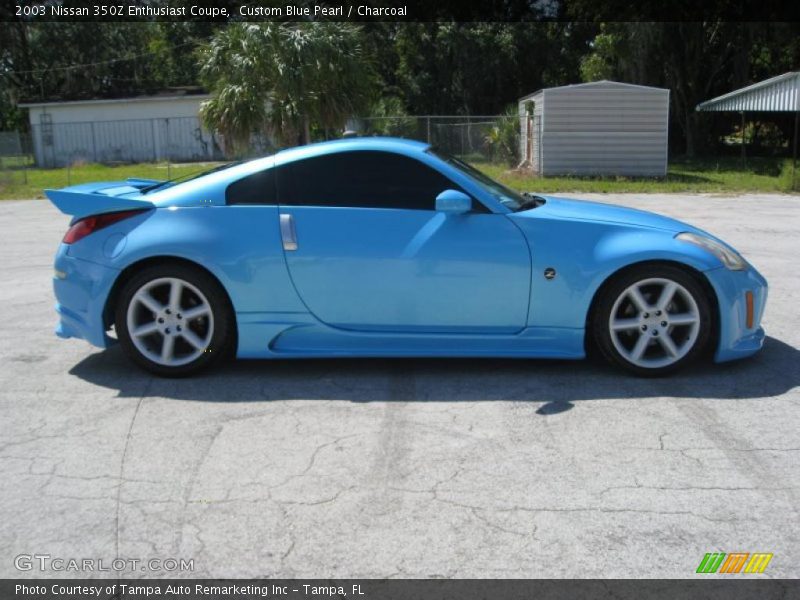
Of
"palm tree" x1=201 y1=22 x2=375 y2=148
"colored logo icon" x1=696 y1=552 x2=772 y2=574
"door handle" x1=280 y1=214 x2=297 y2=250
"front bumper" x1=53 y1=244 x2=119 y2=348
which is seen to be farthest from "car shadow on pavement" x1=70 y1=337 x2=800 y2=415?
"palm tree" x1=201 y1=22 x2=375 y2=148

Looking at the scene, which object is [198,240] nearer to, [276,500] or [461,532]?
[276,500]

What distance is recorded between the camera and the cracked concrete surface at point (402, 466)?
3146 mm

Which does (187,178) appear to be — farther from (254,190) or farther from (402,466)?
(402,466)

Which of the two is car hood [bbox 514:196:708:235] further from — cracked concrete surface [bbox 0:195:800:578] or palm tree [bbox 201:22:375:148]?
palm tree [bbox 201:22:375:148]

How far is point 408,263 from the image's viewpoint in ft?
16.4

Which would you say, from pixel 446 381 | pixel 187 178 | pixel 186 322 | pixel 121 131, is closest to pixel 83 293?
pixel 186 322

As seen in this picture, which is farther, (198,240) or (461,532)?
(198,240)

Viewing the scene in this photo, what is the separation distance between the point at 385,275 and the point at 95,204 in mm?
1896

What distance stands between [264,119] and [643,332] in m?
16.2

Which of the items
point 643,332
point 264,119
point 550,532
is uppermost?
point 264,119

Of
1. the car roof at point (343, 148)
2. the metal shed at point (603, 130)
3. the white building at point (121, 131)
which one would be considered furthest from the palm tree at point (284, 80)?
the car roof at point (343, 148)

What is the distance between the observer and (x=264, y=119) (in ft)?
65.1

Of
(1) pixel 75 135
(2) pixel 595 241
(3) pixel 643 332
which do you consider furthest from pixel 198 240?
(1) pixel 75 135

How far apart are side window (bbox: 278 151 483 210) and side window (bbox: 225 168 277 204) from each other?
57 mm
